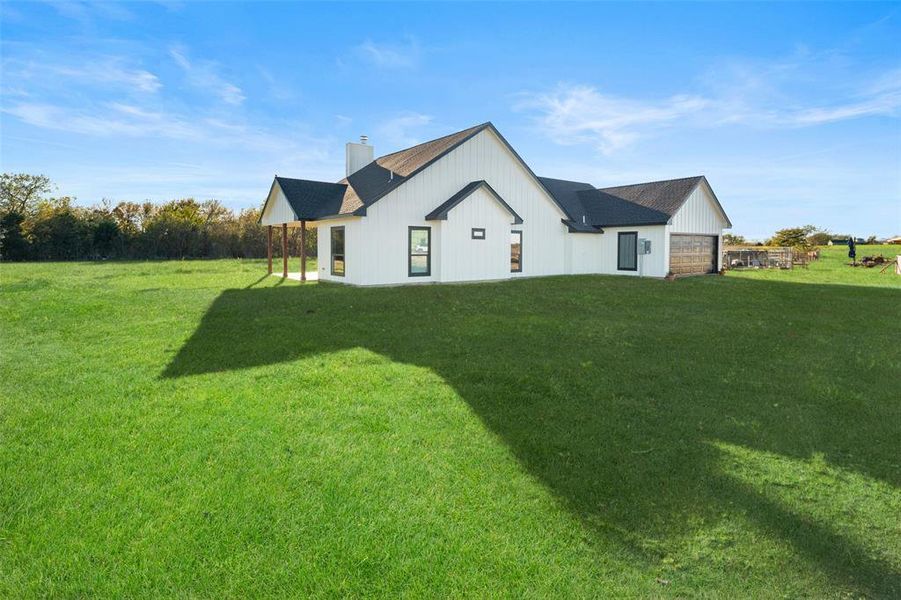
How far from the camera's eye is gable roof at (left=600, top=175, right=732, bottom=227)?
20111mm

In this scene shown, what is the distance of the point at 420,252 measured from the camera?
1645 centimetres

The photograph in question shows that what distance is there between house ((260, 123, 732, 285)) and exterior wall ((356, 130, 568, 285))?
0.12 feet

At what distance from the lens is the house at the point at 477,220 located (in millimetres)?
15875

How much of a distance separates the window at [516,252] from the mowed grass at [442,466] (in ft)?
A: 36.4

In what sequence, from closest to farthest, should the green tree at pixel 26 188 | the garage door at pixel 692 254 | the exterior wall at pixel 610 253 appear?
the exterior wall at pixel 610 253 → the garage door at pixel 692 254 → the green tree at pixel 26 188

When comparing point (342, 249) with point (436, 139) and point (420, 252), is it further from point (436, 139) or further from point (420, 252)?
point (436, 139)

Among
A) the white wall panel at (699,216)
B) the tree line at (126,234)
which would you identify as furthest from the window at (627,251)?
the tree line at (126,234)

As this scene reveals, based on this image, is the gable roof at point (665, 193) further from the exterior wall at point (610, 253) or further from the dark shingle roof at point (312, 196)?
the dark shingle roof at point (312, 196)

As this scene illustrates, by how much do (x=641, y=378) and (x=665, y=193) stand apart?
17535 mm

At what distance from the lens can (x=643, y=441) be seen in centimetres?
414

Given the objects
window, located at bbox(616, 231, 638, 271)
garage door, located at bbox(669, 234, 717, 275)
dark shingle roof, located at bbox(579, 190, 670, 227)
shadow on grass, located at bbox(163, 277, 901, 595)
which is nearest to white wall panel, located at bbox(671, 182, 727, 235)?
garage door, located at bbox(669, 234, 717, 275)

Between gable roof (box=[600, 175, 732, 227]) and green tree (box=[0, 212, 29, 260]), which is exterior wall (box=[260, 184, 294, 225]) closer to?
gable roof (box=[600, 175, 732, 227])

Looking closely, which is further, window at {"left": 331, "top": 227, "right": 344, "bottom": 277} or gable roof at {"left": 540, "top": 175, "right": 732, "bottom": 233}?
gable roof at {"left": 540, "top": 175, "right": 732, "bottom": 233}

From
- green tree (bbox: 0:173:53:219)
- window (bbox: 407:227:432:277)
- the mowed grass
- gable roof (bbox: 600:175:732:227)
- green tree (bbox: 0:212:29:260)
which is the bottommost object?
the mowed grass
